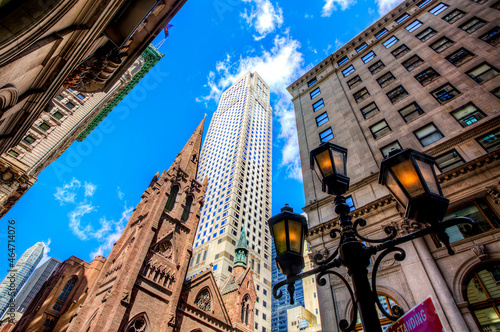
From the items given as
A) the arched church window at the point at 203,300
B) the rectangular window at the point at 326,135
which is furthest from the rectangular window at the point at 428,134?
the arched church window at the point at 203,300

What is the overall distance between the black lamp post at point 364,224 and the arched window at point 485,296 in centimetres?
760

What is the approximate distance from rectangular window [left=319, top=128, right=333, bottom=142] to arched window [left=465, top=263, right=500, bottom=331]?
12744mm

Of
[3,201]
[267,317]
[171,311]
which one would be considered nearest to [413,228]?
[171,311]

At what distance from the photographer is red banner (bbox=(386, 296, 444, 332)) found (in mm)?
2773

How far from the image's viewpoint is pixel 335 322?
11914 mm

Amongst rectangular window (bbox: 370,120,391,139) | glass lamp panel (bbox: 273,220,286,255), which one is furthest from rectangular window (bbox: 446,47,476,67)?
glass lamp panel (bbox: 273,220,286,255)

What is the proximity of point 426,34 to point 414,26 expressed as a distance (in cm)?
255

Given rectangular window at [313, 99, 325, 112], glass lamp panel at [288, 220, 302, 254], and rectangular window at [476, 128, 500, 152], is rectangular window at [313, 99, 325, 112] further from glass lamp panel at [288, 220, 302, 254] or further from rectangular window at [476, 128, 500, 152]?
glass lamp panel at [288, 220, 302, 254]

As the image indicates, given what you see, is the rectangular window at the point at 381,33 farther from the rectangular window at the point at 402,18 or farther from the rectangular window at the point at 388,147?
the rectangular window at the point at 388,147

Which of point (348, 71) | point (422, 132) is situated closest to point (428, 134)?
point (422, 132)

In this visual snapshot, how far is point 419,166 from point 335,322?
10.6 metres

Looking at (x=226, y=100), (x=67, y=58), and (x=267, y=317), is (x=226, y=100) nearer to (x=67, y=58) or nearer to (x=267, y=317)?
(x=267, y=317)

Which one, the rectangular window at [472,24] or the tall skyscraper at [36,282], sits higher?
the tall skyscraper at [36,282]

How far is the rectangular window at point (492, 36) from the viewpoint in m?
17.3
